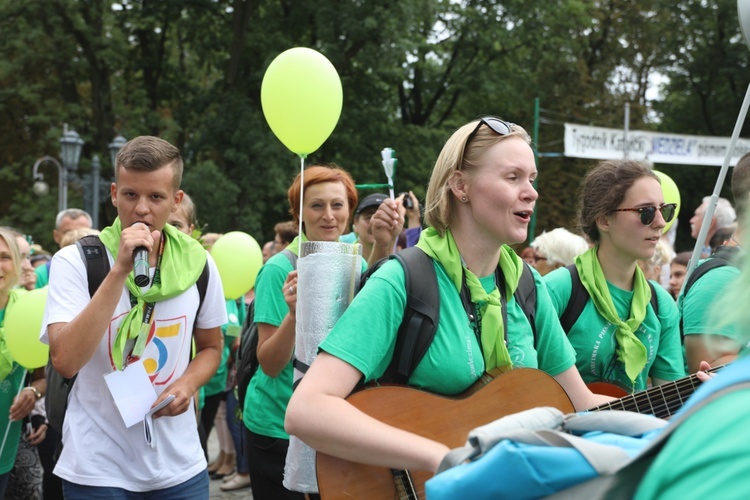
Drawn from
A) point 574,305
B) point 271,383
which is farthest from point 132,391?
point 574,305

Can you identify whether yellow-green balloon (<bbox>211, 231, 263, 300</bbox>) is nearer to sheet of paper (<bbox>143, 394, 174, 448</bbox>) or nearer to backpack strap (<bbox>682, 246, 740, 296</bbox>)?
sheet of paper (<bbox>143, 394, 174, 448</bbox>)

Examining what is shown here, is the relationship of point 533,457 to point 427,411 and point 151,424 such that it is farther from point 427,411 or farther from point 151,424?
point 151,424

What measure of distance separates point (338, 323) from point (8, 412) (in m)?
2.73

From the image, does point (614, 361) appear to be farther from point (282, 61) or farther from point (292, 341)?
point (282, 61)

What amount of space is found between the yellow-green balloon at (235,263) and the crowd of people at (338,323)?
211cm

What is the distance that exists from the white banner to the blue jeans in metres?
13.5

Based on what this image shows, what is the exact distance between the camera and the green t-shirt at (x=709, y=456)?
997mm

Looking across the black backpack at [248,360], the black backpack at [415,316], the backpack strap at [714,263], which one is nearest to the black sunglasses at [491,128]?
the black backpack at [415,316]

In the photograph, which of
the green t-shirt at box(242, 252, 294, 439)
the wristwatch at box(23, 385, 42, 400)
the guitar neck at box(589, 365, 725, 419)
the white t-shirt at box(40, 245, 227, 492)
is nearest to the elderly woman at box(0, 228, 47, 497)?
Result: the wristwatch at box(23, 385, 42, 400)

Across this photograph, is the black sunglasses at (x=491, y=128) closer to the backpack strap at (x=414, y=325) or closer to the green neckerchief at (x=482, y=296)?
the green neckerchief at (x=482, y=296)

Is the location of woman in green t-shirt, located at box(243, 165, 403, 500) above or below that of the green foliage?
below

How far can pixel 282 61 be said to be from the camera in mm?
3854

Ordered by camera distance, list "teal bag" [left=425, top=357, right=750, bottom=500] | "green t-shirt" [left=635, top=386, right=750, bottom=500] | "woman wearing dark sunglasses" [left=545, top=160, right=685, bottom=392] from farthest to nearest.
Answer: "woman wearing dark sunglasses" [left=545, top=160, right=685, bottom=392], "teal bag" [left=425, top=357, right=750, bottom=500], "green t-shirt" [left=635, top=386, right=750, bottom=500]

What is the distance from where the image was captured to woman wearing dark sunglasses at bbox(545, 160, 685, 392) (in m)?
3.50
